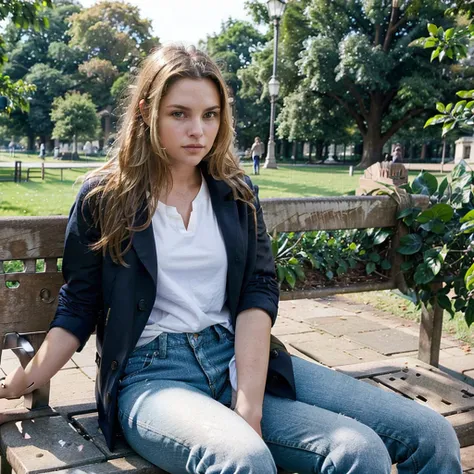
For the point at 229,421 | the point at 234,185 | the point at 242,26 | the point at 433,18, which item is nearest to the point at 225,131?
the point at 234,185

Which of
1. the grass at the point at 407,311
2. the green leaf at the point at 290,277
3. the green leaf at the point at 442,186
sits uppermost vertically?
the green leaf at the point at 442,186

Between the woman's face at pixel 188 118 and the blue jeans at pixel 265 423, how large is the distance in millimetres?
597

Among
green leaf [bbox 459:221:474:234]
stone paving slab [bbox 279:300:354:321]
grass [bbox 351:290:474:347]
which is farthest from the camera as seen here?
stone paving slab [bbox 279:300:354:321]

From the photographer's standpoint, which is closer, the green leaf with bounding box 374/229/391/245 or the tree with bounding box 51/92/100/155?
the green leaf with bounding box 374/229/391/245

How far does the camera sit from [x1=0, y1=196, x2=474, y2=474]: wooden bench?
2123 mm

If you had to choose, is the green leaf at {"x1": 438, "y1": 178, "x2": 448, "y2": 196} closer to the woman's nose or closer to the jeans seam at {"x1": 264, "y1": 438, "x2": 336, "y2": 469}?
the woman's nose

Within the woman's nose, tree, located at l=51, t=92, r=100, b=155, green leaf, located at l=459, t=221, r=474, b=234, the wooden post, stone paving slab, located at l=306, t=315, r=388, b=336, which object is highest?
tree, located at l=51, t=92, r=100, b=155

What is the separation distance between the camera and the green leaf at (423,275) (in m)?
3.39

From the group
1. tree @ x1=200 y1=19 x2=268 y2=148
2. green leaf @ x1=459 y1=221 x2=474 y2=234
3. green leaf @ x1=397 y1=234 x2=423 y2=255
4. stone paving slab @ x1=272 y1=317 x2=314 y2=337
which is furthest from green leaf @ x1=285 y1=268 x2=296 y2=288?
tree @ x1=200 y1=19 x2=268 y2=148

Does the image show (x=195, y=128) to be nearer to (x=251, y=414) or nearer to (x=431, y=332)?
(x=251, y=414)

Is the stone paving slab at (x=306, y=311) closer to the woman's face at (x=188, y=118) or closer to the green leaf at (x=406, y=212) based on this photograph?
the green leaf at (x=406, y=212)

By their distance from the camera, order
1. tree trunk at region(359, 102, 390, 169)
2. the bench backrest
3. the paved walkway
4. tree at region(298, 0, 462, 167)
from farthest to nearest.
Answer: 1. tree trunk at region(359, 102, 390, 169)
2. tree at region(298, 0, 462, 167)
3. the paved walkway
4. the bench backrest

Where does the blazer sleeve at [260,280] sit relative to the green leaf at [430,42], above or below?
below

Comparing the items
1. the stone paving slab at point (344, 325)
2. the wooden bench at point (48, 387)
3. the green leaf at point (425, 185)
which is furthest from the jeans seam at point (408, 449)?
the stone paving slab at point (344, 325)
